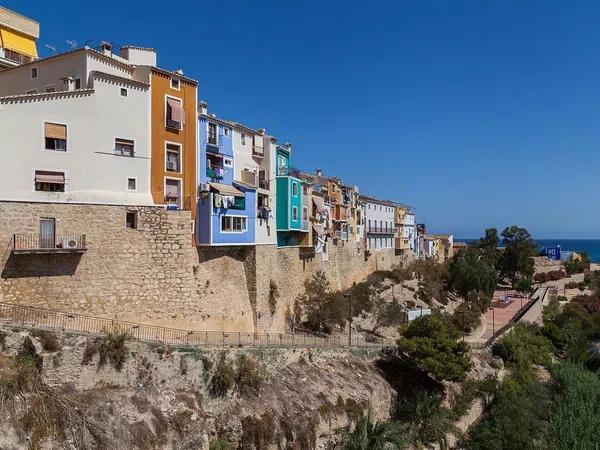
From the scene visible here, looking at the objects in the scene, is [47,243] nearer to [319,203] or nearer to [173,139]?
[173,139]

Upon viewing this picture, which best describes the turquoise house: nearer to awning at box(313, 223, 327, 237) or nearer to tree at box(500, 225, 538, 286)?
awning at box(313, 223, 327, 237)

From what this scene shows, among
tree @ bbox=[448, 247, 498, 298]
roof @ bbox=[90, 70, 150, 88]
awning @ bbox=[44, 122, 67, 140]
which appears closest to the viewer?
awning @ bbox=[44, 122, 67, 140]

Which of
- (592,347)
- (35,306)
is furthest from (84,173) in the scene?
(592,347)

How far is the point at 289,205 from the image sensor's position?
127 ft

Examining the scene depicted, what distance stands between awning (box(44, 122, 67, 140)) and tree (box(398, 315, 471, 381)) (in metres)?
22.9

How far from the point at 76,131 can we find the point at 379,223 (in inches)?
2031

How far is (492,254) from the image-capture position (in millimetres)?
86062

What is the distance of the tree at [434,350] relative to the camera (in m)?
31.1

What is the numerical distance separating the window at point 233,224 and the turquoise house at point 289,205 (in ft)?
19.8

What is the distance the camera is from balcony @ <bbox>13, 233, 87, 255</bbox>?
22.6 m

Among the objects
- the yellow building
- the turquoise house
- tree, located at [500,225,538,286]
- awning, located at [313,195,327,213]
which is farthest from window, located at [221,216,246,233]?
tree, located at [500,225,538,286]

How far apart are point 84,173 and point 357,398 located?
1839 cm

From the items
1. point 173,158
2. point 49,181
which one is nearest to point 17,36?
point 173,158

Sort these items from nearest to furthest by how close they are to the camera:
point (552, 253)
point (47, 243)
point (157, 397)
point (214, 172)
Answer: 1. point (157, 397)
2. point (47, 243)
3. point (214, 172)
4. point (552, 253)
